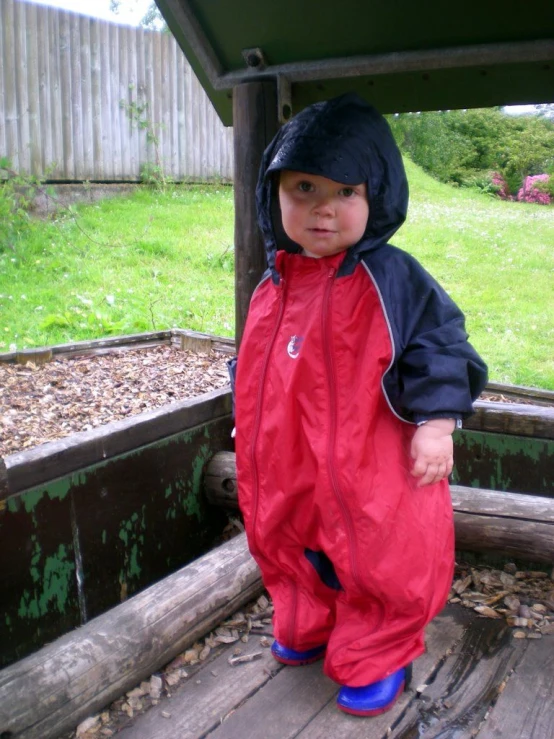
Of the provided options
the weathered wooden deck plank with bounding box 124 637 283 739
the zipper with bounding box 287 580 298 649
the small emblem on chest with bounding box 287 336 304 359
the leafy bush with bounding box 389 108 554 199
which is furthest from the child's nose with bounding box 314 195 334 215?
the leafy bush with bounding box 389 108 554 199

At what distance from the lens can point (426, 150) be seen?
218 inches

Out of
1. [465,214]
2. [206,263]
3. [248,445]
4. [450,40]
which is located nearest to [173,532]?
[248,445]

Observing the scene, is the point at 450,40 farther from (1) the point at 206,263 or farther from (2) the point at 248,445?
(1) the point at 206,263

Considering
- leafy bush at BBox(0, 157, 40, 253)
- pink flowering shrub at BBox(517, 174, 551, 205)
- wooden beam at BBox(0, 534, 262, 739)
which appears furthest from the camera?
pink flowering shrub at BBox(517, 174, 551, 205)

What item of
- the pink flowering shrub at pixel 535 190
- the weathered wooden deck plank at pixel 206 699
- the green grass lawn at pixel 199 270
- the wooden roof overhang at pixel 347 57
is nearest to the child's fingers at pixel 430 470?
the weathered wooden deck plank at pixel 206 699

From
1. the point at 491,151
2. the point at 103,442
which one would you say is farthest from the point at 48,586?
the point at 491,151

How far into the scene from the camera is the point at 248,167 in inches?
103

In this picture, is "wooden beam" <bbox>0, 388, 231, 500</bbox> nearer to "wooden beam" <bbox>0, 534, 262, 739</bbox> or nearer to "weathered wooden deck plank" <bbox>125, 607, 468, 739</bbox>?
"wooden beam" <bbox>0, 534, 262, 739</bbox>

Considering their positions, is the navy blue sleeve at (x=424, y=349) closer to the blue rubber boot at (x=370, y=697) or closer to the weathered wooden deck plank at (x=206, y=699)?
the blue rubber boot at (x=370, y=697)

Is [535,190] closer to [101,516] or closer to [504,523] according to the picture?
[504,523]

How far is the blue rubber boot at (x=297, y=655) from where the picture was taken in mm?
2123

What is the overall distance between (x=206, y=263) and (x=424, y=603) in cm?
617

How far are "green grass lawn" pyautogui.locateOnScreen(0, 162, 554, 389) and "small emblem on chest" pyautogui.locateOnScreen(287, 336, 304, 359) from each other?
3442 millimetres

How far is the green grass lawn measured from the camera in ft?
19.0
